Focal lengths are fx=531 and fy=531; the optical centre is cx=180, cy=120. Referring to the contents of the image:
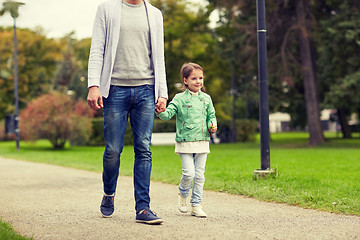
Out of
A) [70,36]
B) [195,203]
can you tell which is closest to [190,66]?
[195,203]

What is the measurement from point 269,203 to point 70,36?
174 feet

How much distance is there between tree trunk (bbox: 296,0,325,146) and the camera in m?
→ 24.0

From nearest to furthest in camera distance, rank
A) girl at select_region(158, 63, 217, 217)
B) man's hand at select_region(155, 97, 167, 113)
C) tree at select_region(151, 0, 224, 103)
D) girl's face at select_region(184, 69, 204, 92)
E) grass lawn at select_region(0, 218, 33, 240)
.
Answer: grass lawn at select_region(0, 218, 33, 240), man's hand at select_region(155, 97, 167, 113), girl at select_region(158, 63, 217, 217), girl's face at select_region(184, 69, 204, 92), tree at select_region(151, 0, 224, 103)

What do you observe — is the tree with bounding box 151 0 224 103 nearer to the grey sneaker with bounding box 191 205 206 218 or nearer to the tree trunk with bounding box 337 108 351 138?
the tree trunk with bounding box 337 108 351 138

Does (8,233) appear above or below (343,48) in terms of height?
below

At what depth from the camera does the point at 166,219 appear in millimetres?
5031

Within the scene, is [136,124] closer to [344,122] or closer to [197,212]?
[197,212]

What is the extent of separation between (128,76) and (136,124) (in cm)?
44

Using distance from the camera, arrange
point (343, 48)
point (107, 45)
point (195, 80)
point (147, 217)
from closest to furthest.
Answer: point (147, 217)
point (107, 45)
point (195, 80)
point (343, 48)

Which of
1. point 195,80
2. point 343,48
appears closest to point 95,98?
point 195,80

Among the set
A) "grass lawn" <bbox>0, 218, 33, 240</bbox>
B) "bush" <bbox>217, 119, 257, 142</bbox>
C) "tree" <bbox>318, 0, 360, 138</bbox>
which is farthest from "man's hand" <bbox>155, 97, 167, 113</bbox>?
"bush" <bbox>217, 119, 257, 142</bbox>

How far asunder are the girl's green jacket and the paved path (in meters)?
0.80

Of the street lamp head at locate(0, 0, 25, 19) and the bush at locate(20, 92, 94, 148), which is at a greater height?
the street lamp head at locate(0, 0, 25, 19)

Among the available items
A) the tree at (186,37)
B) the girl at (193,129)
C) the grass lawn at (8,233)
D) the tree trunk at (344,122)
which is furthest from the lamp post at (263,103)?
the tree trunk at (344,122)
